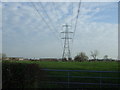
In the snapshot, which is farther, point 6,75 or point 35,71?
point 35,71

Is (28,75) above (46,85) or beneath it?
above

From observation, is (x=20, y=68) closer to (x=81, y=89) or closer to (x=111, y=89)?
(x=81, y=89)

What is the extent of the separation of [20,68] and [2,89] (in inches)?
41.5

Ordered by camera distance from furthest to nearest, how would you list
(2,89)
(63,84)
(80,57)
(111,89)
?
1. (80,57)
2. (63,84)
3. (111,89)
4. (2,89)

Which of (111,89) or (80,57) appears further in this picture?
(80,57)

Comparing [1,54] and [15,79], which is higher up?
[1,54]

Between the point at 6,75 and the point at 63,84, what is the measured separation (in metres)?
2.64

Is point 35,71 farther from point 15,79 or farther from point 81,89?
point 81,89

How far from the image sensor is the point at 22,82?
7512 mm

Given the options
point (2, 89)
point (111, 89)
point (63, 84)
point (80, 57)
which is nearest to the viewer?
point (2, 89)

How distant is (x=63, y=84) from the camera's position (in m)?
8.61

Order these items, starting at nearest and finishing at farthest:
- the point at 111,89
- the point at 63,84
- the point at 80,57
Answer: the point at 111,89, the point at 63,84, the point at 80,57

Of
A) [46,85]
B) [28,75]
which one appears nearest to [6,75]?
[28,75]

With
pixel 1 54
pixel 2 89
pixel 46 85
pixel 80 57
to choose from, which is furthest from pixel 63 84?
pixel 80 57
